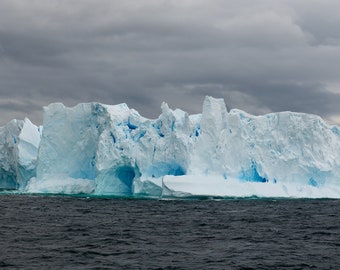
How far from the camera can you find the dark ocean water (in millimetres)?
15219

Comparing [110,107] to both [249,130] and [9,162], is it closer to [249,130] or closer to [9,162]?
[249,130]

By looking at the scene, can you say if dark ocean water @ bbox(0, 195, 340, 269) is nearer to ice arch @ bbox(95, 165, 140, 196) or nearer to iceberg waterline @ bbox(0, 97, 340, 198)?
iceberg waterline @ bbox(0, 97, 340, 198)

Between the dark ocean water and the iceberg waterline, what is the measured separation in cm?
942

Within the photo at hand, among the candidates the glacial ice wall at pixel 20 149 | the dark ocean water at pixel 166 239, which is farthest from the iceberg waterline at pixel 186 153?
the dark ocean water at pixel 166 239

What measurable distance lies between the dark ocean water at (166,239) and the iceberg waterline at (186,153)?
942 cm

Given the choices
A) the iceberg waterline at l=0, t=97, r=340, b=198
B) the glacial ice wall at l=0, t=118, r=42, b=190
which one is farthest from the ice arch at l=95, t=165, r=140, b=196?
the glacial ice wall at l=0, t=118, r=42, b=190

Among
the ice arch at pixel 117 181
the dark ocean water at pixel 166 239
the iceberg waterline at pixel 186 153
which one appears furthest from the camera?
the ice arch at pixel 117 181

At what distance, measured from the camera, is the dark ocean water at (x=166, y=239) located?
15.2 meters

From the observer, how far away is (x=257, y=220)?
26.5m

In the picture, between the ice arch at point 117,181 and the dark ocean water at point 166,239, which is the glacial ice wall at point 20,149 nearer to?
the ice arch at point 117,181

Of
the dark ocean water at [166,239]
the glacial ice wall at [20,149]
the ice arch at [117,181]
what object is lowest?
the dark ocean water at [166,239]

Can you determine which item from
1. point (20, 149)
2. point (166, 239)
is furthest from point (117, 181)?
point (166, 239)

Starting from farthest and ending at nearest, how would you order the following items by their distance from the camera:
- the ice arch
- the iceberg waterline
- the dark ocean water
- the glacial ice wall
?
the glacial ice wall, the ice arch, the iceberg waterline, the dark ocean water

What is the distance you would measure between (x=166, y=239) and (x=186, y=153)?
20272mm
